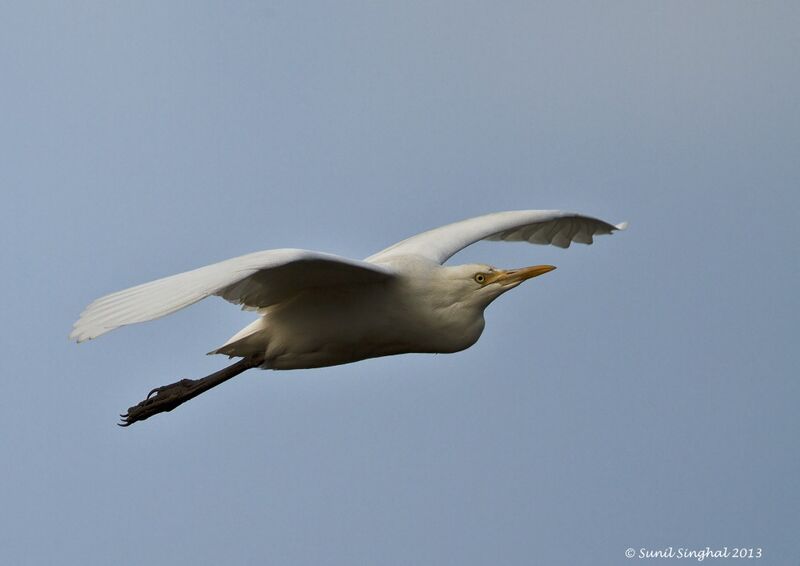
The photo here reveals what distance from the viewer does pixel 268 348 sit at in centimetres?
1380

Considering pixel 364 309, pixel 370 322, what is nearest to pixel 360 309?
pixel 364 309

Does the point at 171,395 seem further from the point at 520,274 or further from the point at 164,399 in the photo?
the point at 520,274

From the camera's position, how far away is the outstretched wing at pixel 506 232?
14727 mm

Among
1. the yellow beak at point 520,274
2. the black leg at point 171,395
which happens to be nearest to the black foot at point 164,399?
the black leg at point 171,395

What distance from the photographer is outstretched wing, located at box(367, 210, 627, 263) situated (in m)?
14.7

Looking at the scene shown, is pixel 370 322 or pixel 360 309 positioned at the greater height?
pixel 360 309

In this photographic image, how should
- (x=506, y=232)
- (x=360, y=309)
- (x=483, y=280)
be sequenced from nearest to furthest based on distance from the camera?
(x=360, y=309), (x=483, y=280), (x=506, y=232)

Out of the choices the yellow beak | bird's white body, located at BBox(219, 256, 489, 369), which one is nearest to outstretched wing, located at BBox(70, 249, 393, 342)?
bird's white body, located at BBox(219, 256, 489, 369)

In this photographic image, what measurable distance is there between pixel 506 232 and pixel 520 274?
2.19m

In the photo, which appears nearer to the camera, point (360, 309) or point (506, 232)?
point (360, 309)

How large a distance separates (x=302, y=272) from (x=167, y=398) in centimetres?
238

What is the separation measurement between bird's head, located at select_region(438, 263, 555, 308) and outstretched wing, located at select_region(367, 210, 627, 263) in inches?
26.6

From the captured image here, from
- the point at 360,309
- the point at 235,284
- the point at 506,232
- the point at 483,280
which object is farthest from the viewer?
the point at 506,232

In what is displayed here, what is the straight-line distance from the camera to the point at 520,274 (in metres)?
13.9
